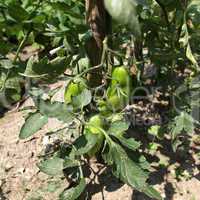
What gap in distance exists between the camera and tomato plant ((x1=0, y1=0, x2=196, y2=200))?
4.08 feet

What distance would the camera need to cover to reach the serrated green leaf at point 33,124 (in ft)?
4.17

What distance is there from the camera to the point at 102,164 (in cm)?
163

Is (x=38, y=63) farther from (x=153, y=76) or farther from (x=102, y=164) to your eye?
(x=153, y=76)

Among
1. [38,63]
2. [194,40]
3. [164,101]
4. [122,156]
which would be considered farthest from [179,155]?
[38,63]

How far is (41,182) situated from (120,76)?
0.51 meters

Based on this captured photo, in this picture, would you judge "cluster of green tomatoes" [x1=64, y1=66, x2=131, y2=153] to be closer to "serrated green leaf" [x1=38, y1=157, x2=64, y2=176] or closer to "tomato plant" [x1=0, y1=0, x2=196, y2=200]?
"tomato plant" [x1=0, y1=0, x2=196, y2=200]

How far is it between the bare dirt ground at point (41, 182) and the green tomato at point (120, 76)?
0.37 meters

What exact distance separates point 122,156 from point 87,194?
265mm

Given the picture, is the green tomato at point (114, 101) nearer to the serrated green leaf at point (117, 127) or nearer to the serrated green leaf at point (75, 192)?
the serrated green leaf at point (117, 127)

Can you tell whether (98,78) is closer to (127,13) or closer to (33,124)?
(33,124)

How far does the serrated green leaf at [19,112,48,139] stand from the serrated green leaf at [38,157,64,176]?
0.38 feet

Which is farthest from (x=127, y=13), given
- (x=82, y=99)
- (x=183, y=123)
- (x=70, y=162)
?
(x=183, y=123)

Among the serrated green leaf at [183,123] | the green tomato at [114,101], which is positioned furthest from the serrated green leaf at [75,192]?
the serrated green leaf at [183,123]

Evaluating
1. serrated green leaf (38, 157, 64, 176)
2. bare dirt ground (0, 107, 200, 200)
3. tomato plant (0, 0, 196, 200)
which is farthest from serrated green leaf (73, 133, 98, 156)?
bare dirt ground (0, 107, 200, 200)
